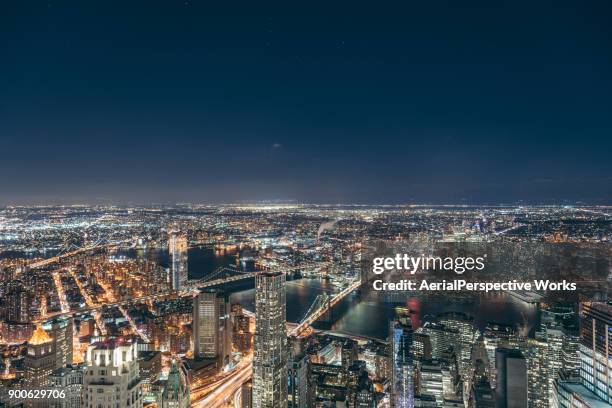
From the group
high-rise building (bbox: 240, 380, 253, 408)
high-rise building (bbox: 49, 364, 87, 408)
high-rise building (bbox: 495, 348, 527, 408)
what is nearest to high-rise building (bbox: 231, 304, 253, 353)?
high-rise building (bbox: 240, 380, 253, 408)

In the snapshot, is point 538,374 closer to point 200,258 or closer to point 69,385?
point 69,385

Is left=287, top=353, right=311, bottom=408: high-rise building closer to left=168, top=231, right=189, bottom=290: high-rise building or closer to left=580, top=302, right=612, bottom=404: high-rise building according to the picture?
left=580, top=302, right=612, bottom=404: high-rise building

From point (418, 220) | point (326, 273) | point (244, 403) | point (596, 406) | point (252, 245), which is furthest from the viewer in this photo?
point (252, 245)

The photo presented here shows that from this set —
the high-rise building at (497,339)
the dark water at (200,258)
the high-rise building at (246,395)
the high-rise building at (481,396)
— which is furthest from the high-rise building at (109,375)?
the dark water at (200,258)

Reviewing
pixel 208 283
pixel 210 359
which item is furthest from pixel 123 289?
pixel 210 359

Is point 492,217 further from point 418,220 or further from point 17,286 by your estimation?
point 17,286

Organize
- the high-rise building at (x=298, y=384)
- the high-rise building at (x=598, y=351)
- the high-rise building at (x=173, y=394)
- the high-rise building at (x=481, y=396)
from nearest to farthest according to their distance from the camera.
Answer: the high-rise building at (x=598, y=351), the high-rise building at (x=173, y=394), the high-rise building at (x=481, y=396), the high-rise building at (x=298, y=384)

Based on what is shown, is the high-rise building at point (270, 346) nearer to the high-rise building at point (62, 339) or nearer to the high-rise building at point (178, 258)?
the high-rise building at point (62, 339)
